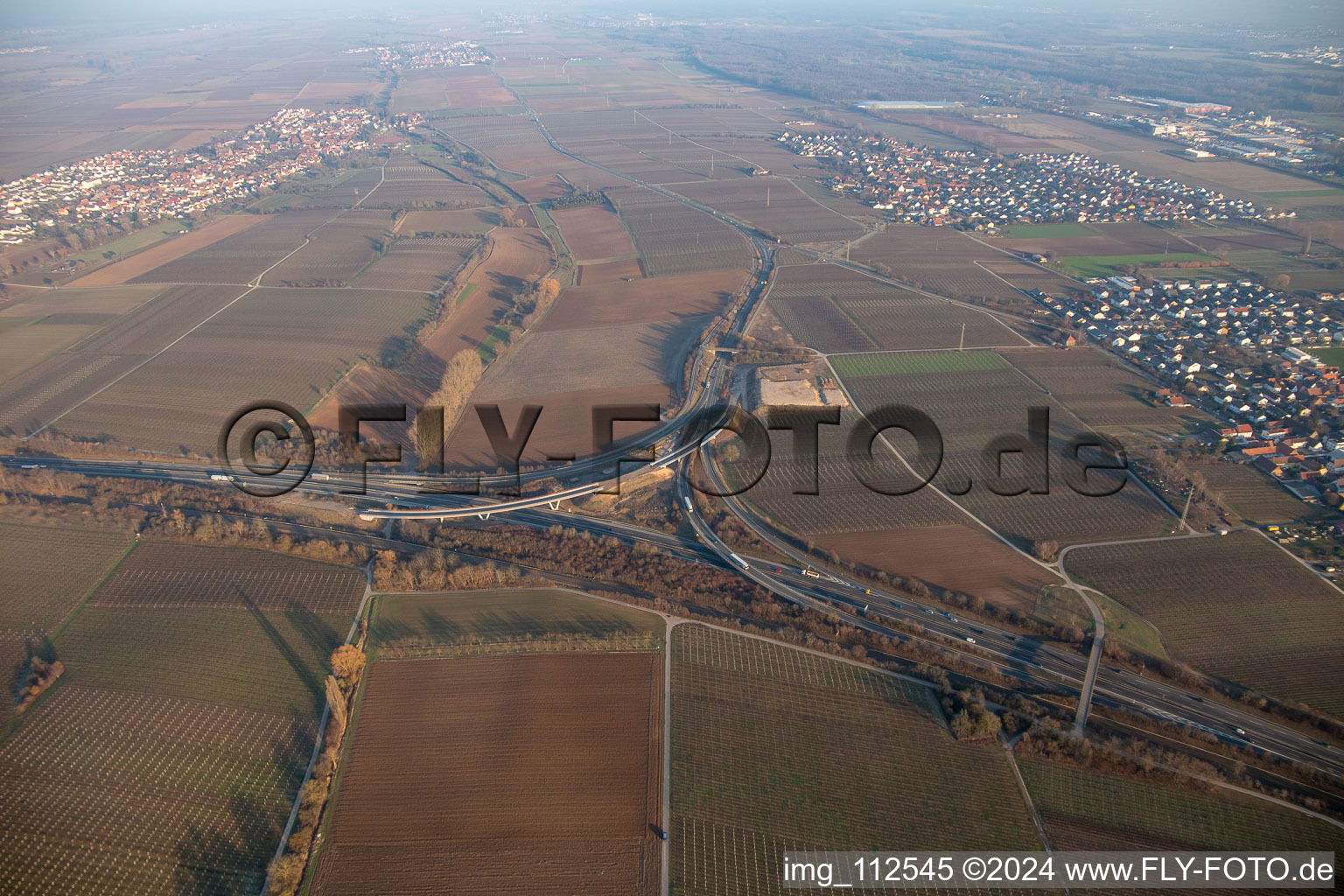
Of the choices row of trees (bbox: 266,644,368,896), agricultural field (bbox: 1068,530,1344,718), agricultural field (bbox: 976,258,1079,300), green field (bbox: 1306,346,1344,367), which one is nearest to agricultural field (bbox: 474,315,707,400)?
row of trees (bbox: 266,644,368,896)

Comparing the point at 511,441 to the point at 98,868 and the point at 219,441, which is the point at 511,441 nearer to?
the point at 219,441

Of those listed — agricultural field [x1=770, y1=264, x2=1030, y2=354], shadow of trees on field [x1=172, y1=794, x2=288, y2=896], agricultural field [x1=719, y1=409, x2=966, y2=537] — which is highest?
agricultural field [x1=770, y1=264, x2=1030, y2=354]

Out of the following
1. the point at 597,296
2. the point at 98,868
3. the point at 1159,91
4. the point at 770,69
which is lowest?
the point at 98,868

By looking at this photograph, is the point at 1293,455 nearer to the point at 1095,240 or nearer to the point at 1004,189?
the point at 1095,240

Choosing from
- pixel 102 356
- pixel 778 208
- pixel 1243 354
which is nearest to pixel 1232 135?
pixel 778 208

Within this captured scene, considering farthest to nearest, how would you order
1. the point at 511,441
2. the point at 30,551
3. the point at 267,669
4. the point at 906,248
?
the point at 906,248
the point at 511,441
the point at 30,551
the point at 267,669

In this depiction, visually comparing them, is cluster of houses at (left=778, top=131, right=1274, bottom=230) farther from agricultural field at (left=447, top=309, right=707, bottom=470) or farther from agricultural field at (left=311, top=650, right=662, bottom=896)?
agricultural field at (left=311, top=650, right=662, bottom=896)

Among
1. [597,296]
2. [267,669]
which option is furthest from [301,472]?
[597,296]

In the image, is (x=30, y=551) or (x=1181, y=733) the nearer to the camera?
(x=1181, y=733)
